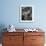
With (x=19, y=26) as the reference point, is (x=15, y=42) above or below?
below

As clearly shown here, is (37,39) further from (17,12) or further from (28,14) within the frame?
(17,12)

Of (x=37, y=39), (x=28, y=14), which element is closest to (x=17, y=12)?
(x=28, y=14)

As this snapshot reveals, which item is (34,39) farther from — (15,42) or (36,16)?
(36,16)

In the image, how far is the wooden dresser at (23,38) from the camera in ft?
11.6

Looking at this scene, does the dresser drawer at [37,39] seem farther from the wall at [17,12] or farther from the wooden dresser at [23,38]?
the wall at [17,12]

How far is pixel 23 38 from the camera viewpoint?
3.56 meters

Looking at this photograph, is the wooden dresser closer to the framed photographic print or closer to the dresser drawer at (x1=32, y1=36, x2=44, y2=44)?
the dresser drawer at (x1=32, y1=36, x2=44, y2=44)

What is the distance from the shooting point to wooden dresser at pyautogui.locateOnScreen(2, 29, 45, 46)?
140 inches

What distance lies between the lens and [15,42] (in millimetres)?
3572

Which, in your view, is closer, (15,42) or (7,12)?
(15,42)

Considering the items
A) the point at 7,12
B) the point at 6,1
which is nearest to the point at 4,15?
the point at 7,12

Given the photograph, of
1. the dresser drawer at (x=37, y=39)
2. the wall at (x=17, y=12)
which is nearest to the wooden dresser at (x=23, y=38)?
the dresser drawer at (x=37, y=39)

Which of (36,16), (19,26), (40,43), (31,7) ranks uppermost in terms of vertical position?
(31,7)

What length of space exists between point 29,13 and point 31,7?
0.67ft
